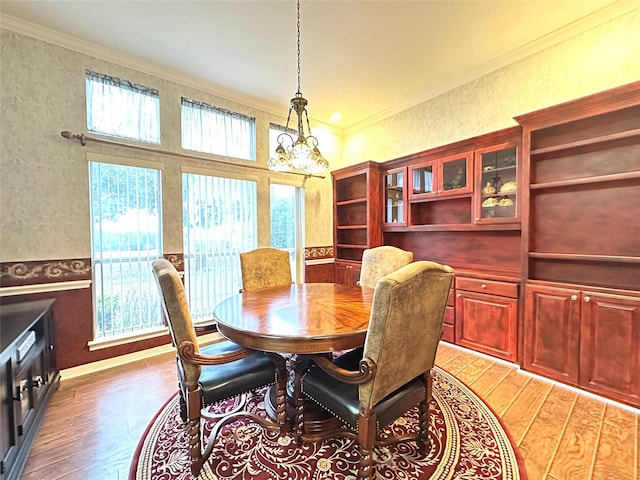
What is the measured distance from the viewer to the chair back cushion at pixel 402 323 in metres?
1.19

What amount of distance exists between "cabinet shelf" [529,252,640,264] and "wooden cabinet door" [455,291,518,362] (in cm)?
47

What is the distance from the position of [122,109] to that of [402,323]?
3.25 m

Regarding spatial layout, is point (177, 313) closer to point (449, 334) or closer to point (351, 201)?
point (449, 334)

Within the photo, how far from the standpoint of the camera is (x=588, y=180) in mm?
2242

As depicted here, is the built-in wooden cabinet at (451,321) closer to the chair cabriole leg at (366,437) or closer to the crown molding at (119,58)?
the chair cabriole leg at (366,437)

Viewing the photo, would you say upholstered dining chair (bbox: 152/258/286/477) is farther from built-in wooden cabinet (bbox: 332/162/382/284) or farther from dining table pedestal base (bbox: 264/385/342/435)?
built-in wooden cabinet (bbox: 332/162/382/284)

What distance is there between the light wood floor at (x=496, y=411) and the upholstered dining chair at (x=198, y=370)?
482mm

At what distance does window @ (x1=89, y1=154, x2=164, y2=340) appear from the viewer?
269cm

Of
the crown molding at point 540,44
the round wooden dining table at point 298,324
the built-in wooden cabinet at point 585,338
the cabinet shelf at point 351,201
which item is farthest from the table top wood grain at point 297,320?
the crown molding at point 540,44

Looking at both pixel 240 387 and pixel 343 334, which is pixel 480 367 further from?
pixel 240 387

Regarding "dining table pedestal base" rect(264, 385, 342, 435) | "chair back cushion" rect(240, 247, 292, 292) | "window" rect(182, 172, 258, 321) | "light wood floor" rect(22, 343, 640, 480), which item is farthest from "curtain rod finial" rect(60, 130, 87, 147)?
"dining table pedestal base" rect(264, 385, 342, 435)

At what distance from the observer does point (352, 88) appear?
3430 mm

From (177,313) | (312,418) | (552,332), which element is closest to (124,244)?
(177,313)

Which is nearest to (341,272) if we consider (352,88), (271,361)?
(352,88)
